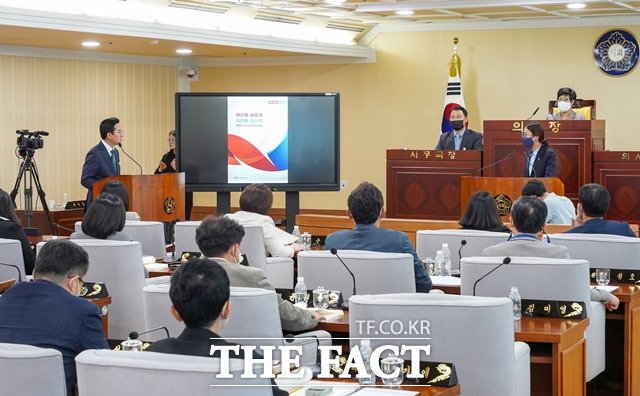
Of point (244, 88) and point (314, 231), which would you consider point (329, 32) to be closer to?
point (244, 88)

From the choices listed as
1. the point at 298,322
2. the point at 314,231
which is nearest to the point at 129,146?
the point at 314,231

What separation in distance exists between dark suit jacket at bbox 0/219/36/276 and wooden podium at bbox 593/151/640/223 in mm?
6373

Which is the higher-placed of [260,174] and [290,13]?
[290,13]

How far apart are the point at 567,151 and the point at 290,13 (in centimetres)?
424

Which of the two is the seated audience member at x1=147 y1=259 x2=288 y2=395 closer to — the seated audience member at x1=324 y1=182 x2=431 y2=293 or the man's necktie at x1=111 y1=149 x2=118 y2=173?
the seated audience member at x1=324 y1=182 x2=431 y2=293

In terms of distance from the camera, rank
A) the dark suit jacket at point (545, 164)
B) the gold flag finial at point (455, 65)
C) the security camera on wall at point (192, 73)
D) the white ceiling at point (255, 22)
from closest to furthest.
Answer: the dark suit jacket at point (545, 164) < the white ceiling at point (255, 22) < the gold flag finial at point (455, 65) < the security camera on wall at point (192, 73)

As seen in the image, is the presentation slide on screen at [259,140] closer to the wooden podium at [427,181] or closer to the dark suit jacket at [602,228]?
the wooden podium at [427,181]

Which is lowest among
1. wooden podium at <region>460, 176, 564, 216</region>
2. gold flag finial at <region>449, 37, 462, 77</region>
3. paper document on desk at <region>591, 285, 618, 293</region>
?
paper document on desk at <region>591, 285, 618, 293</region>

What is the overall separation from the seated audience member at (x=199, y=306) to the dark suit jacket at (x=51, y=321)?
536mm

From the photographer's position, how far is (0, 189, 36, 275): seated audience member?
6555 millimetres

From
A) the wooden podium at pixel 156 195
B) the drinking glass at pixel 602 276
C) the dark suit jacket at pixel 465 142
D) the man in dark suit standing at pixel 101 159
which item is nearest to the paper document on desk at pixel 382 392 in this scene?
the drinking glass at pixel 602 276

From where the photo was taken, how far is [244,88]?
1622 centimetres

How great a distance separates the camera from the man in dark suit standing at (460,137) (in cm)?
1159

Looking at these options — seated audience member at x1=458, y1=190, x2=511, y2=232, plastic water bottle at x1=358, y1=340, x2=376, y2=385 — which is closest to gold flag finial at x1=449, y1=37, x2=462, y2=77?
seated audience member at x1=458, y1=190, x2=511, y2=232
